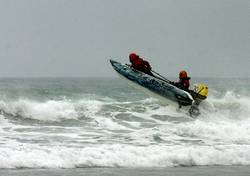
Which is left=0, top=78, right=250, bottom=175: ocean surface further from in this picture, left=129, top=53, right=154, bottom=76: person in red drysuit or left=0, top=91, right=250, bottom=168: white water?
left=129, top=53, right=154, bottom=76: person in red drysuit

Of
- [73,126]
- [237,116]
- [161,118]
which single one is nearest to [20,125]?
[73,126]

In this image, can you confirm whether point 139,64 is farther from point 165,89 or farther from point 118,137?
point 118,137

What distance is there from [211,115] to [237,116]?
1217mm

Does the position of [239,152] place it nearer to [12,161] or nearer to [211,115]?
[12,161]

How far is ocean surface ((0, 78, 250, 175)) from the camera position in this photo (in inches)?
473

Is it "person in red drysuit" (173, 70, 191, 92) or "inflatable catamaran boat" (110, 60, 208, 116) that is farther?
"inflatable catamaran boat" (110, 60, 208, 116)

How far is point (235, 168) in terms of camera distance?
12.1m

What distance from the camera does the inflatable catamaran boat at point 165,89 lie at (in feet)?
67.9

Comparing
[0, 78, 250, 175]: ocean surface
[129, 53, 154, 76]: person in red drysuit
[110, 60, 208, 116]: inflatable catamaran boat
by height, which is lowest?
[0, 78, 250, 175]: ocean surface

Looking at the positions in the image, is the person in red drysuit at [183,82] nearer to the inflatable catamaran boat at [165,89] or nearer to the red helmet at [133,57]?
the inflatable catamaran boat at [165,89]

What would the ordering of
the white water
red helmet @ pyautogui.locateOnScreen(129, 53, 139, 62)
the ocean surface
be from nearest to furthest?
the ocean surface < the white water < red helmet @ pyautogui.locateOnScreen(129, 53, 139, 62)

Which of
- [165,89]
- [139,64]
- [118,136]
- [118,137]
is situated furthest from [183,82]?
[118,137]

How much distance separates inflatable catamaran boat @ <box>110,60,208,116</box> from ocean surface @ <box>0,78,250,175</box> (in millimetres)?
494

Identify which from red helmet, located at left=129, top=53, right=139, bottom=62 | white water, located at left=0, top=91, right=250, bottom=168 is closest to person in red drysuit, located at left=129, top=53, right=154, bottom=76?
red helmet, located at left=129, top=53, right=139, bottom=62
